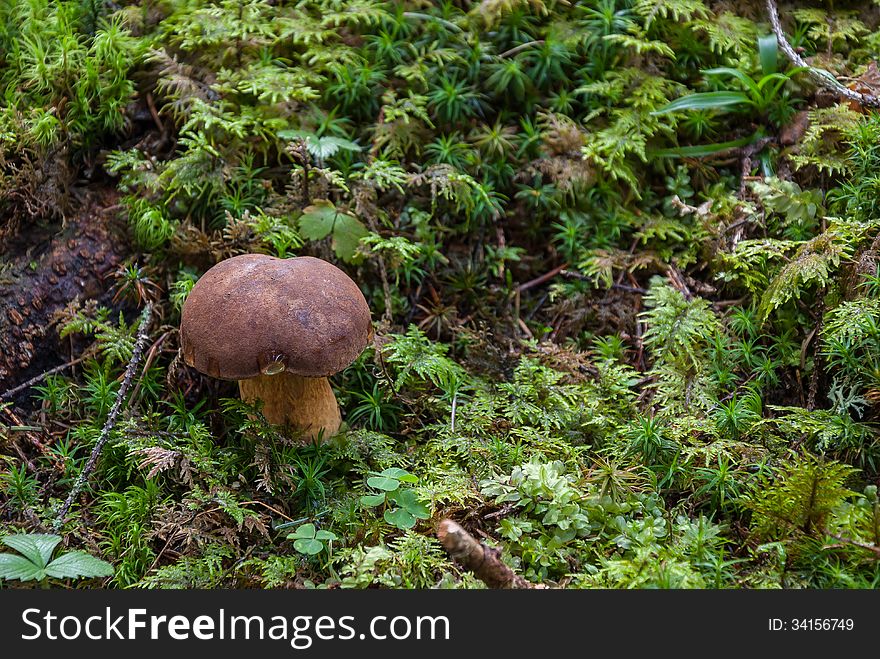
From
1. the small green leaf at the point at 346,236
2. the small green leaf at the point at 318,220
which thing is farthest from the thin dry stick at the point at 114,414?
the small green leaf at the point at 346,236

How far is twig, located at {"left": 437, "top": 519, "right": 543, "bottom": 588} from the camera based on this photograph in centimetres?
196

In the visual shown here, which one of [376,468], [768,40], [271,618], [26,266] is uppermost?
[768,40]

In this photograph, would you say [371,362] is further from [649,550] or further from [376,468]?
[649,550]

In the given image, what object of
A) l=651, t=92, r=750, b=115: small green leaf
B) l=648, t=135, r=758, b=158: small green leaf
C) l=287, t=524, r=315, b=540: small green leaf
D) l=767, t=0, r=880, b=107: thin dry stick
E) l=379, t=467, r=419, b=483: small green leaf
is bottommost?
l=287, t=524, r=315, b=540: small green leaf

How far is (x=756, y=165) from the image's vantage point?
3490mm

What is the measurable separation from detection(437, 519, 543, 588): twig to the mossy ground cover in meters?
0.13

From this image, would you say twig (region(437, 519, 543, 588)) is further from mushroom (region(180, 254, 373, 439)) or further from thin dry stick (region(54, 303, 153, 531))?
thin dry stick (region(54, 303, 153, 531))

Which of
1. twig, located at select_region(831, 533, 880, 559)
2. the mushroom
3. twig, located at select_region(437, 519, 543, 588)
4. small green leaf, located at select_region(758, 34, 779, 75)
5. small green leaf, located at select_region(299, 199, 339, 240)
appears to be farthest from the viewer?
small green leaf, located at select_region(758, 34, 779, 75)

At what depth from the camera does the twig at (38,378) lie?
3.00 m

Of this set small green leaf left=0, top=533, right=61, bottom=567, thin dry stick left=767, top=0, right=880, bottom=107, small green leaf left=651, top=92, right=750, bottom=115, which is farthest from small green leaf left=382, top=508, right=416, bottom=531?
thin dry stick left=767, top=0, right=880, bottom=107

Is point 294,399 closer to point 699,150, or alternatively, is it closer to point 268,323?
point 268,323

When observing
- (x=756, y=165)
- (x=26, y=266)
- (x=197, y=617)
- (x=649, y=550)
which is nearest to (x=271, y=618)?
(x=197, y=617)

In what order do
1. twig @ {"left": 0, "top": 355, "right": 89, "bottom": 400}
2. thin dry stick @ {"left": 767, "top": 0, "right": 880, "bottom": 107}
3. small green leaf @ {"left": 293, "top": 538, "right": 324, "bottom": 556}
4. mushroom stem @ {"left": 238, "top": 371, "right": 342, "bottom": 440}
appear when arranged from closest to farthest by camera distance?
small green leaf @ {"left": 293, "top": 538, "right": 324, "bottom": 556}
mushroom stem @ {"left": 238, "top": 371, "right": 342, "bottom": 440}
twig @ {"left": 0, "top": 355, "right": 89, "bottom": 400}
thin dry stick @ {"left": 767, "top": 0, "right": 880, "bottom": 107}

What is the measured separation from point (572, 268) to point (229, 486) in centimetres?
191
